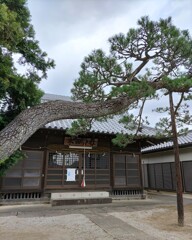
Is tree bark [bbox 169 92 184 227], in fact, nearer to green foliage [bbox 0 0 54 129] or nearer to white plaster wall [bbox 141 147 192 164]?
green foliage [bbox 0 0 54 129]

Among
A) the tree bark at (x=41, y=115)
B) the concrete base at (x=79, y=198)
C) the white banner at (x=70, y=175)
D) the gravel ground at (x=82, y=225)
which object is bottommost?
the gravel ground at (x=82, y=225)

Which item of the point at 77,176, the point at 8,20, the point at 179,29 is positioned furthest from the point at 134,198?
the point at 8,20

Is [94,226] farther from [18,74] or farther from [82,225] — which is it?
[18,74]

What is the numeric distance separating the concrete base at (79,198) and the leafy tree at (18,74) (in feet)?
12.2

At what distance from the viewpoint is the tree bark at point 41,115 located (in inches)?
93.0

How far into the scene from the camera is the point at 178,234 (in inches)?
160

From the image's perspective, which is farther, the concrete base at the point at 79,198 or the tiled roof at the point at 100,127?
the tiled roof at the point at 100,127

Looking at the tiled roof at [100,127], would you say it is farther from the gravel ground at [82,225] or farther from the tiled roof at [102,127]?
the gravel ground at [82,225]

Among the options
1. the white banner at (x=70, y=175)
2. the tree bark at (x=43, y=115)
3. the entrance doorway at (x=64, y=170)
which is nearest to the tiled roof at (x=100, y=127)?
the entrance doorway at (x=64, y=170)

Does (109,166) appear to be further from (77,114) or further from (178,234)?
(77,114)

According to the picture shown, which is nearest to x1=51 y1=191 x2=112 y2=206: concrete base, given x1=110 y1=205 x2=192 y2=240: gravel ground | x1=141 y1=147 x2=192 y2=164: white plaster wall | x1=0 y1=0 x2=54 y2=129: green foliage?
Answer: x1=110 y1=205 x2=192 y2=240: gravel ground

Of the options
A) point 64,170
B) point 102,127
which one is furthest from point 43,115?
point 102,127

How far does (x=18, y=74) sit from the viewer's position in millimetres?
3889

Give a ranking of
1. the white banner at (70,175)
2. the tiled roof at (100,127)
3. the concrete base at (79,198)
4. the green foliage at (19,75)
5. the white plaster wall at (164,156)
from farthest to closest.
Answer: the white plaster wall at (164,156) → the white banner at (70,175) → the tiled roof at (100,127) → the concrete base at (79,198) → the green foliage at (19,75)
